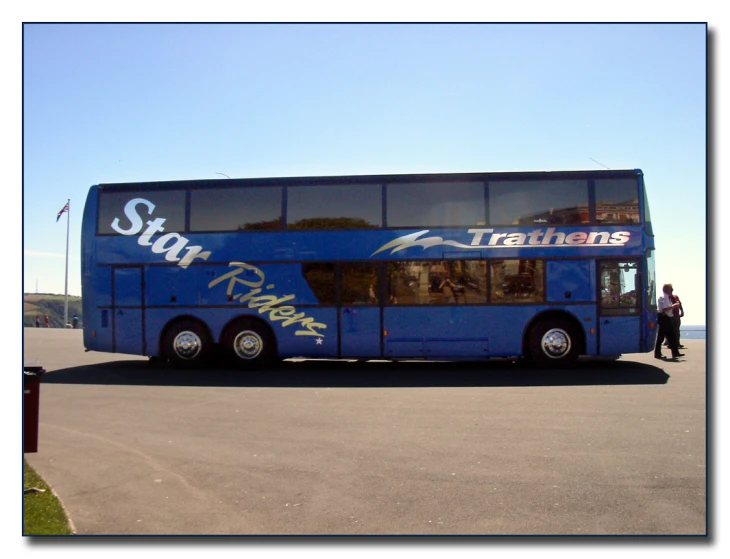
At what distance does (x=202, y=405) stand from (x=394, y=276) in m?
5.19

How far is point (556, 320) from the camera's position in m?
13.6

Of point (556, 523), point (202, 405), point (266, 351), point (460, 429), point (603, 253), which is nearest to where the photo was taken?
point (556, 523)

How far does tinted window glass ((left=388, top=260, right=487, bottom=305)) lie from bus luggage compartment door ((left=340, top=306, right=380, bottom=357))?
0.53 metres

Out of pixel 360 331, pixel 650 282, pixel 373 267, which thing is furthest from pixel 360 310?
pixel 650 282

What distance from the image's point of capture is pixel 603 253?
13383 mm

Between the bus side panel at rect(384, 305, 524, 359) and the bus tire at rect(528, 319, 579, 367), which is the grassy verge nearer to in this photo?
the bus side panel at rect(384, 305, 524, 359)

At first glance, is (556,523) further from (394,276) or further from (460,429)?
(394,276)

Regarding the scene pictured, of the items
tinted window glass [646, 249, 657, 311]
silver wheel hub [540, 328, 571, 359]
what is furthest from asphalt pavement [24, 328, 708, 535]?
tinted window glass [646, 249, 657, 311]

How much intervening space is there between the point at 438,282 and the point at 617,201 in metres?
3.69

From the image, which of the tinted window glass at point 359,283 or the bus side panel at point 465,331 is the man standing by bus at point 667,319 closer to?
the bus side panel at point 465,331

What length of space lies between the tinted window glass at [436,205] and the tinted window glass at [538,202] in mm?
320

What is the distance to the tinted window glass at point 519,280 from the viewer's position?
13477 mm

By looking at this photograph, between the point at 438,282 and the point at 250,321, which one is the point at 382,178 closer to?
the point at 438,282

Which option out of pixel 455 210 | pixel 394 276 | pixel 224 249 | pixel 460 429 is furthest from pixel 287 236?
pixel 460 429
